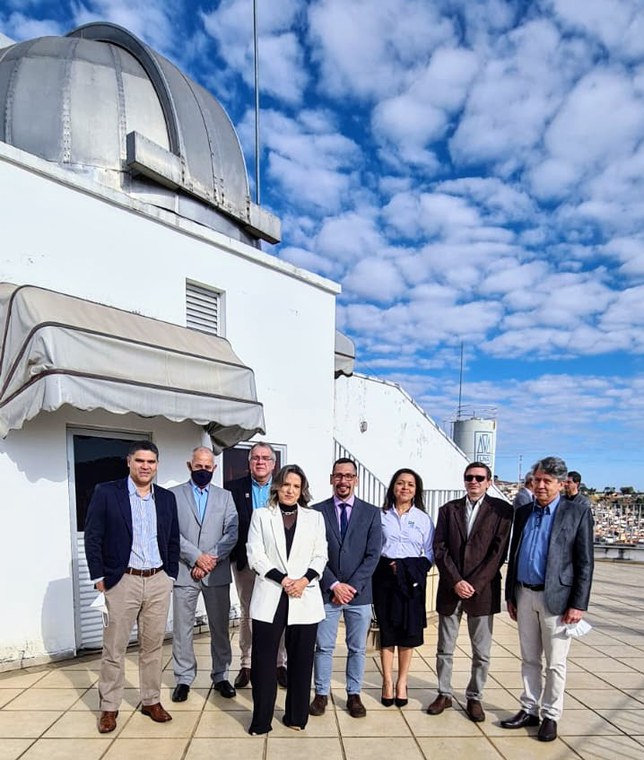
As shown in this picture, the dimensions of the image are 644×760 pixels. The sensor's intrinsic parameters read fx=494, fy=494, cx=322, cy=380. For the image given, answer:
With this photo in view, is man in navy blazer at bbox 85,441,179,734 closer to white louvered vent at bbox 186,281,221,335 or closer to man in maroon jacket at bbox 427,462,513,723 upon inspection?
man in maroon jacket at bbox 427,462,513,723

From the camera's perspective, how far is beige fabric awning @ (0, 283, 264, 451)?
374 cm

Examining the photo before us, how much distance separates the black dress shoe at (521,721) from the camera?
3.38m

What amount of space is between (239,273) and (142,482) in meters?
3.53

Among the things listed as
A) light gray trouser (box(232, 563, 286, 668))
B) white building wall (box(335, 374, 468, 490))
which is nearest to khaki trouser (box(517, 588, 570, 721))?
light gray trouser (box(232, 563, 286, 668))

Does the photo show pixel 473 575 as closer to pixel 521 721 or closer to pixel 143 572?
pixel 521 721

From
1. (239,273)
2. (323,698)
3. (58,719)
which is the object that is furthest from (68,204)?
(323,698)

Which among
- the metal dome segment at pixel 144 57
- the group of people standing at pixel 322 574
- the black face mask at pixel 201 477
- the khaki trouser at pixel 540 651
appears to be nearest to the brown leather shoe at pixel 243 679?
the group of people standing at pixel 322 574

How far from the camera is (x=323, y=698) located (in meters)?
3.53

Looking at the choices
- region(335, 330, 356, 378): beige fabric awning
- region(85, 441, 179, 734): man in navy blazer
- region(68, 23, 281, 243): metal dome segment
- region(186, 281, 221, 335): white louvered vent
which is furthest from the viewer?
region(335, 330, 356, 378): beige fabric awning

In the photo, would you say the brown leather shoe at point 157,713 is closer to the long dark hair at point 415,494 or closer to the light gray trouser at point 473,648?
the light gray trouser at point 473,648

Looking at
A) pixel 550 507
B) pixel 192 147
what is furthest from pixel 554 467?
pixel 192 147

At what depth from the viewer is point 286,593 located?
3137 mm

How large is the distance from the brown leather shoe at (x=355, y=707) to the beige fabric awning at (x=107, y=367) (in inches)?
103

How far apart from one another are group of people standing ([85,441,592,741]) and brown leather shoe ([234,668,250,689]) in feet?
0.04
